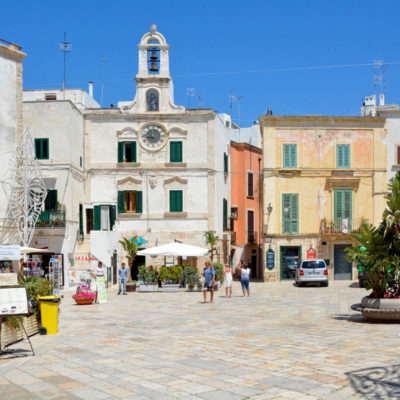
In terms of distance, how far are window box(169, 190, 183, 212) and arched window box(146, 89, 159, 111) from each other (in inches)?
197

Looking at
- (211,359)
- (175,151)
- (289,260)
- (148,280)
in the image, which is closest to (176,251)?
(148,280)

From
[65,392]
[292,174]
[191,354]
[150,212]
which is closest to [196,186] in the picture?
[150,212]

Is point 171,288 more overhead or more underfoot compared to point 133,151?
more underfoot

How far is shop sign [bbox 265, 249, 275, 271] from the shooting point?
38.4 metres

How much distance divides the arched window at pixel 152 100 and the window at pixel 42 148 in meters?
6.52

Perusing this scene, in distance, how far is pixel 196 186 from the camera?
123 feet

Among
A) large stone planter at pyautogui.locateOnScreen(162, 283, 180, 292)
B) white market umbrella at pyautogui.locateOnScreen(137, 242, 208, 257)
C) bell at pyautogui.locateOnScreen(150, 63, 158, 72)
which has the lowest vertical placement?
large stone planter at pyautogui.locateOnScreen(162, 283, 180, 292)

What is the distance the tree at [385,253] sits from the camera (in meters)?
15.5

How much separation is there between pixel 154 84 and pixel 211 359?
28276mm

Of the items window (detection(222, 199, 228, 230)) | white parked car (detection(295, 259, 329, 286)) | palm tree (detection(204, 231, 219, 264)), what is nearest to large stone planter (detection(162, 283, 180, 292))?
palm tree (detection(204, 231, 219, 264))

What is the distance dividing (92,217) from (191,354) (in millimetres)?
26638

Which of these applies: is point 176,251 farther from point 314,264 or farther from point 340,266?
point 340,266

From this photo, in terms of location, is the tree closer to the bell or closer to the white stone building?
the white stone building

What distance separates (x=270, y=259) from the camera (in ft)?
126
